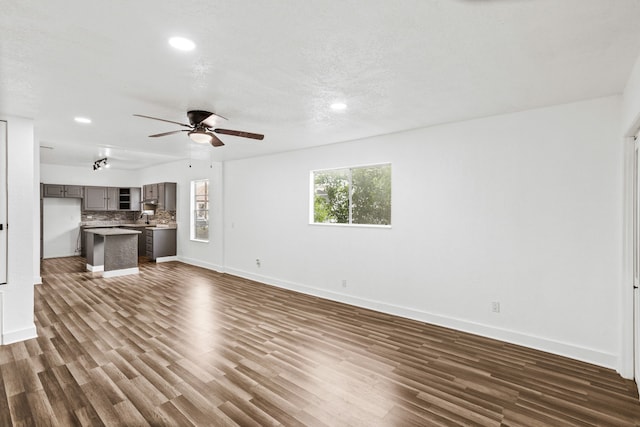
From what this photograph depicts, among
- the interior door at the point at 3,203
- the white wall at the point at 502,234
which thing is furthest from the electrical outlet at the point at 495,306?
the interior door at the point at 3,203

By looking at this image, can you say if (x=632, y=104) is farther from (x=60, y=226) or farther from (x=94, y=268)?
(x=60, y=226)

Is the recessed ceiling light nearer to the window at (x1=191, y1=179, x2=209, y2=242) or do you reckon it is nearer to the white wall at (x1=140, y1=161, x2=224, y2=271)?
the white wall at (x1=140, y1=161, x2=224, y2=271)

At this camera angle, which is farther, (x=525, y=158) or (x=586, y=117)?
(x=525, y=158)

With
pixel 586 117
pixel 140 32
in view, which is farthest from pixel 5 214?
pixel 586 117

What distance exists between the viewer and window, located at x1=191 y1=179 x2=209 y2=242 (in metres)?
7.95

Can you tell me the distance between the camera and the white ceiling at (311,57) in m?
1.62

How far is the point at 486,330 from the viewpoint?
11.7ft

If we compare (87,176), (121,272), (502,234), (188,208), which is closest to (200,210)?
(188,208)

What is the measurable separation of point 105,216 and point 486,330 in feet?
35.8

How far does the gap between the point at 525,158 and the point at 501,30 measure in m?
1.95

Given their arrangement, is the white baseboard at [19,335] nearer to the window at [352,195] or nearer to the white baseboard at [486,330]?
the white baseboard at [486,330]

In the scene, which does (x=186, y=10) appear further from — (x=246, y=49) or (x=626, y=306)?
(x=626, y=306)

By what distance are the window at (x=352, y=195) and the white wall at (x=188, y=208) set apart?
281 cm

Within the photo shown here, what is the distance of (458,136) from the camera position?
12.3 ft
